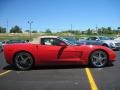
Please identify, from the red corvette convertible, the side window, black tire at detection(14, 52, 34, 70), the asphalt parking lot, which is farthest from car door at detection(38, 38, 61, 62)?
the asphalt parking lot

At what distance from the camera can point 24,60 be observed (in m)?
11.8

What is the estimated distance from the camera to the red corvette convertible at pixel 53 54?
38.5 feet

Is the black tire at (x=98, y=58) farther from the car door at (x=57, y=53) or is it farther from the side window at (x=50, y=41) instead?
the side window at (x=50, y=41)

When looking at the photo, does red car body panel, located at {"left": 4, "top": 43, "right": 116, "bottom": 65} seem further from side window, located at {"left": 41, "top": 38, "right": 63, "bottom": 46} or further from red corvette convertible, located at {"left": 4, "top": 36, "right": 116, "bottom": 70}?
side window, located at {"left": 41, "top": 38, "right": 63, "bottom": 46}

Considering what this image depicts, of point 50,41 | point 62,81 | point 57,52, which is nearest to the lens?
point 62,81

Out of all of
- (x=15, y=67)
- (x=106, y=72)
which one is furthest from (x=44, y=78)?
(x=15, y=67)

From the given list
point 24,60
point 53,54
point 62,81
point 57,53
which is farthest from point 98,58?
point 62,81

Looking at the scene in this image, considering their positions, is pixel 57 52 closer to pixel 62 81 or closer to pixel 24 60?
pixel 24 60

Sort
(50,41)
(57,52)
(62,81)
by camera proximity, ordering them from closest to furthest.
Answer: (62,81) → (57,52) → (50,41)

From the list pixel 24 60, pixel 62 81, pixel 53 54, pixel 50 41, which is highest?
pixel 50 41

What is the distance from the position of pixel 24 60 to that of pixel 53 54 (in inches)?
46.5

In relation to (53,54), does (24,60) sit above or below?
below

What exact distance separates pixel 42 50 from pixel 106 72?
2.84m

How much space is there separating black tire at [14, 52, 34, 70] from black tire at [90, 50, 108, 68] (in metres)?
2.43
